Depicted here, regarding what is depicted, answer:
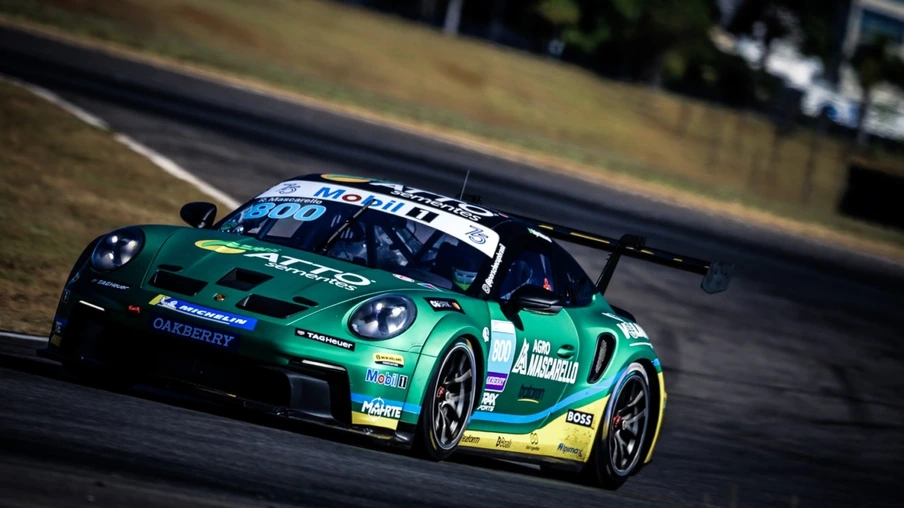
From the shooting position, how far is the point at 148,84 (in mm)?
23250

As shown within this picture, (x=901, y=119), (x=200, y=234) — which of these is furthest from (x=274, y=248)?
(x=901, y=119)

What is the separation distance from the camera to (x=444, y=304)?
6.86m

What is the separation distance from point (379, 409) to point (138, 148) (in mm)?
10637

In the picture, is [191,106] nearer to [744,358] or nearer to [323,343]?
[744,358]

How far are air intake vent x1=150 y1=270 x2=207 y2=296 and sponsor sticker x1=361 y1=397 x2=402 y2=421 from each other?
91 centimetres

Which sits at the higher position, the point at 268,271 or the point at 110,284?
the point at 268,271

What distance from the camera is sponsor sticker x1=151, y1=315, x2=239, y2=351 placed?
638 centimetres

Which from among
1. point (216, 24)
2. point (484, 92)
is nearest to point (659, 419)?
point (216, 24)

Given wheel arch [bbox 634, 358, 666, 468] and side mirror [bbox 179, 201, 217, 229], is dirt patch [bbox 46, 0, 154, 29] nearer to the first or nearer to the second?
side mirror [bbox 179, 201, 217, 229]

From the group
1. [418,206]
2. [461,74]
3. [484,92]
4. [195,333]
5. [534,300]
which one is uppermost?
[461,74]

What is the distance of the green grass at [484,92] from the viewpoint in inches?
1335

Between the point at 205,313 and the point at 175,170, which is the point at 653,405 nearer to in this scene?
the point at 205,313

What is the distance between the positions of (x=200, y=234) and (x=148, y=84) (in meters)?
16.5

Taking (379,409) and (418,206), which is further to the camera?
(418,206)
